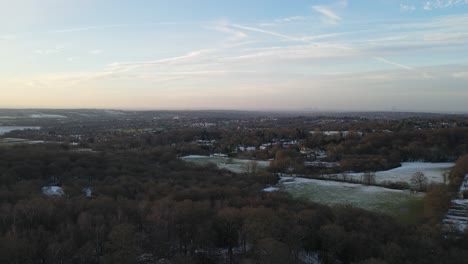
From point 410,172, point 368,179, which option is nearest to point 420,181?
point 368,179

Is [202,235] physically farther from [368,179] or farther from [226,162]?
[226,162]

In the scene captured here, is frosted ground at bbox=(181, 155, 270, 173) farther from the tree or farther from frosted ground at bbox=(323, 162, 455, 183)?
the tree

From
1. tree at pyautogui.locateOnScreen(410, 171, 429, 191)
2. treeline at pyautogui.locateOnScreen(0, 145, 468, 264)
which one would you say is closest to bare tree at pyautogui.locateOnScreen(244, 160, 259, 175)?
tree at pyautogui.locateOnScreen(410, 171, 429, 191)

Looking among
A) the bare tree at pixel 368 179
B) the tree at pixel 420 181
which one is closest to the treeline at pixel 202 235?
the tree at pixel 420 181

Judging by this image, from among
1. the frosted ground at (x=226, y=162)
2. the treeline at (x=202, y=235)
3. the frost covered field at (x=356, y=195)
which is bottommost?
the frosted ground at (x=226, y=162)

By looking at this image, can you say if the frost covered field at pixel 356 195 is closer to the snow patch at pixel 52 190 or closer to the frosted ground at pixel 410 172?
the frosted ground at pixel 410 172

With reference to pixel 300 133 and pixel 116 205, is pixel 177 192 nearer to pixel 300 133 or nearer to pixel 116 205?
pixel 116 205
